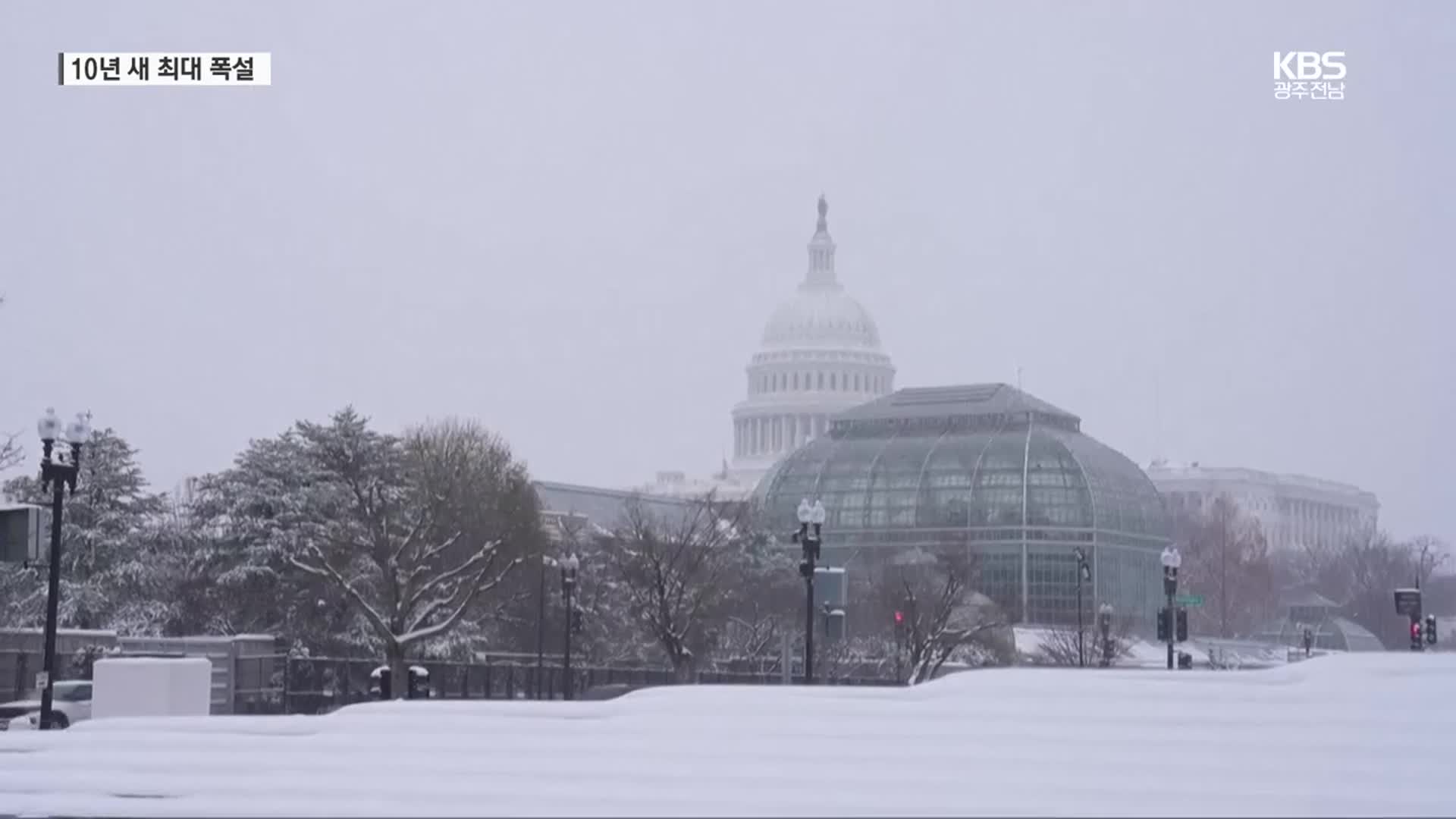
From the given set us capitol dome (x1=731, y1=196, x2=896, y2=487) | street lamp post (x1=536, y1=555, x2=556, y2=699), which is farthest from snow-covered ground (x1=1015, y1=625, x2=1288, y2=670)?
us capitol dome (x1=731, y1=196, x2=896, y2=487)

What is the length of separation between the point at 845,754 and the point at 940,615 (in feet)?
171

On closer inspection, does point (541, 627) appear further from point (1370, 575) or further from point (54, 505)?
point (1370, 575)

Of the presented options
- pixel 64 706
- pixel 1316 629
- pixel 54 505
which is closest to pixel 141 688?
pixel 54 505

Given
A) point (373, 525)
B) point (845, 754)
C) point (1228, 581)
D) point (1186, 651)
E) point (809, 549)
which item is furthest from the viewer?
point (1228, 581)

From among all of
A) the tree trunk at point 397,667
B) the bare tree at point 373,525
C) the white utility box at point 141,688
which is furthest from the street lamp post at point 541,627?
the white utility box at point 141,688

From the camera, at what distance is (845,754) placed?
309 inches

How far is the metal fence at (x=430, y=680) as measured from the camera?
130ft

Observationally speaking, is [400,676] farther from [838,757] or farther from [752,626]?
[838,757]

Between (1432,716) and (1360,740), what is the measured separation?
0.61 meters

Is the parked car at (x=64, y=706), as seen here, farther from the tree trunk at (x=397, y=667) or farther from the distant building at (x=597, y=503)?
the distant building at (x=597, y=503)

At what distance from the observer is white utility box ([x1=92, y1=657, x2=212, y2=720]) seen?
14.2m

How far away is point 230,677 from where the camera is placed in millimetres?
30797

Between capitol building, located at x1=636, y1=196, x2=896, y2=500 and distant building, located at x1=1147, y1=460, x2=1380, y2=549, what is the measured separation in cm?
3001

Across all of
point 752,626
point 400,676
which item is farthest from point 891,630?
point 400,676
